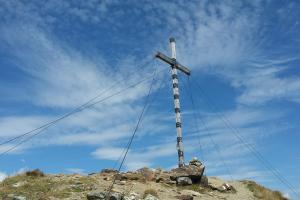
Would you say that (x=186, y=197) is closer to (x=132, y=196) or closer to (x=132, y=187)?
(x=132, y=196)

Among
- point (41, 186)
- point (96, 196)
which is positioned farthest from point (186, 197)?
point (41, 186)

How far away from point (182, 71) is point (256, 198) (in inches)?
587

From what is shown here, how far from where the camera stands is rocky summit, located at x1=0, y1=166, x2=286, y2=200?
29.8 m

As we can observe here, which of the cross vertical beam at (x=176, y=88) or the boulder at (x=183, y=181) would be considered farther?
the cross vertical beam at (x=176, y=88)

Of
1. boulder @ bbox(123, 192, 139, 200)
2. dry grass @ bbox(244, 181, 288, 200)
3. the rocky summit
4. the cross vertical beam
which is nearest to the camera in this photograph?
boulder @ bbox(123, 192, 139, 200)

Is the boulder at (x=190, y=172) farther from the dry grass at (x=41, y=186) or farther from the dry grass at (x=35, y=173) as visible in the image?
the dry grass at (x=35, y=173)

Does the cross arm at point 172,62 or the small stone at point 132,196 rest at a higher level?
the cross arm at point 172,62

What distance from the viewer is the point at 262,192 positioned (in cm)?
3925

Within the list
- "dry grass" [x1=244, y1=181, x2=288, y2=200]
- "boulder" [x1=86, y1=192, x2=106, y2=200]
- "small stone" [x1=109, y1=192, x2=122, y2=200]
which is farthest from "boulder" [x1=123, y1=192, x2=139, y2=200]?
"dry grass" [x1=244, y1=181, x2=288, y2=200]

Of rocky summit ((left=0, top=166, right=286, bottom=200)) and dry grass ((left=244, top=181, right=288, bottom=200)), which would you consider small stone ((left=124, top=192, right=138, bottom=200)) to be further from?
dry grass ((left=244, top=181, right=288, bottom=200))

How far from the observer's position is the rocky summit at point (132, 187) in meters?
29.8

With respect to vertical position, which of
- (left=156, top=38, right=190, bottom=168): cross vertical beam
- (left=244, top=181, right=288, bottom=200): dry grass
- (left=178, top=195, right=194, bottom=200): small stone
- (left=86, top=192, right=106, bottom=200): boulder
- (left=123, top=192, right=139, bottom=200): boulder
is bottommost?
(left=86, top=192, right=106, bottom=200): boulder

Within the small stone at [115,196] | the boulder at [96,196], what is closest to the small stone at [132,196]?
the small stone at [115,196]

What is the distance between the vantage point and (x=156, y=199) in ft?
98.2
